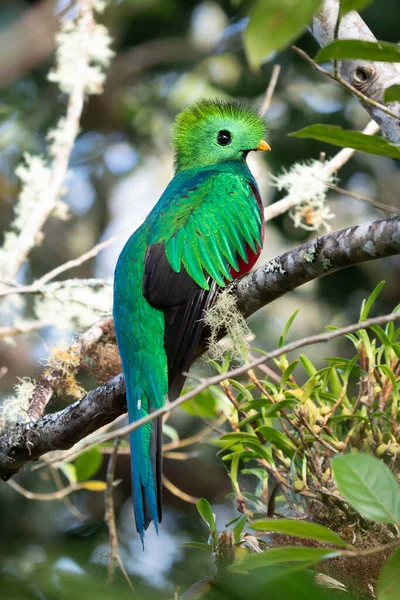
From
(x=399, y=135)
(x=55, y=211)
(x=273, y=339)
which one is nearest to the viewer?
(x=399, y=135)

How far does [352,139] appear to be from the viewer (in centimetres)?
139

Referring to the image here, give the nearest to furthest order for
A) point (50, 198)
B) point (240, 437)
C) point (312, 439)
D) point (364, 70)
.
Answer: point (312, 439) → point (240, 437) → point (364, 70) → point (50, 198)

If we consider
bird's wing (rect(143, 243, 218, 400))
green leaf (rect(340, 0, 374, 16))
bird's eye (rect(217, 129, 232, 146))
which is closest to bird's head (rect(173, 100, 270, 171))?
bird's eye (rect(217, 129, 232, 146))

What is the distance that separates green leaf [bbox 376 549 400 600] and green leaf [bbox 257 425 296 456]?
743 mm

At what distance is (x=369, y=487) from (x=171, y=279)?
4.48ft

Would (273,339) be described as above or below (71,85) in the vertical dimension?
below

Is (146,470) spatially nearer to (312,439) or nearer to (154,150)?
(312,439)

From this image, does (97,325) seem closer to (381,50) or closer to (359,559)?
(359,559)

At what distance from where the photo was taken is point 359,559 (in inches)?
63.6

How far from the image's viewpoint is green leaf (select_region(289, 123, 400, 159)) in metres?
1.35

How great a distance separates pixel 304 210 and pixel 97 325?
0.98 m

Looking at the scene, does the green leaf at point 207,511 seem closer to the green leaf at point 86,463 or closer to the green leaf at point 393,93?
the green leaf at point 393,93

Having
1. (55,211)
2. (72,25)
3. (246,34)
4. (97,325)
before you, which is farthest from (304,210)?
(246,34)

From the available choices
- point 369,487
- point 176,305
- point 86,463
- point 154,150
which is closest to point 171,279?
point 176,305
